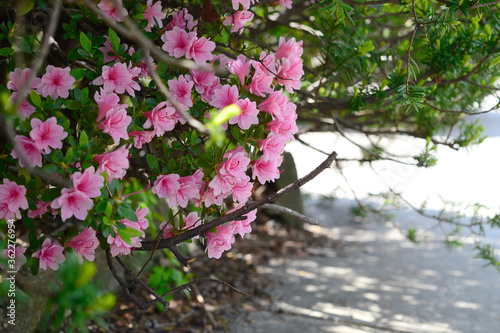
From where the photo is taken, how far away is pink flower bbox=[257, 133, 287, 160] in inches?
50.6

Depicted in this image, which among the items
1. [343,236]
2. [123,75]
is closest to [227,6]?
[123,75]

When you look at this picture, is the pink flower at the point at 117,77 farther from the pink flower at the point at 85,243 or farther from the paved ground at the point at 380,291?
the paved ground at the point at 380,291

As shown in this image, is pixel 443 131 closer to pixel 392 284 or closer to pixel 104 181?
pixel 392 284

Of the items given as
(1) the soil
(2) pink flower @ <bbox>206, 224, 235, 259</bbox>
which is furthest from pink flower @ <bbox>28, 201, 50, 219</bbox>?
(1) the soil

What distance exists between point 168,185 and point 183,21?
0.50 m

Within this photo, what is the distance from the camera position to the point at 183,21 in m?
1.41

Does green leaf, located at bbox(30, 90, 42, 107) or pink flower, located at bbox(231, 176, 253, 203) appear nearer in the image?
green leaf, located at bbox(30, 90, 42, 107)

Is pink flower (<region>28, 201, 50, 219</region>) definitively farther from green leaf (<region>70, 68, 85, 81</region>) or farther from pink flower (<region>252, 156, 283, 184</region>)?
pink flower (<region>252, 156, 283, 184</region>)

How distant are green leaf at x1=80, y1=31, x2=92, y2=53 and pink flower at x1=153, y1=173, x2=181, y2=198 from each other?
0.40m

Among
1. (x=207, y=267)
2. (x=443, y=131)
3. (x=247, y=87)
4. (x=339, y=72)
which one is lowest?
(x=247, y=87)

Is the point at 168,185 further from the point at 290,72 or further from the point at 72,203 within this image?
the point at 290,72

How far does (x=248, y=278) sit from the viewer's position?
3289 millimetres

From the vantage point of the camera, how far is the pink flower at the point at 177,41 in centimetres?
132

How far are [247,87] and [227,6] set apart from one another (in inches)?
13.2
